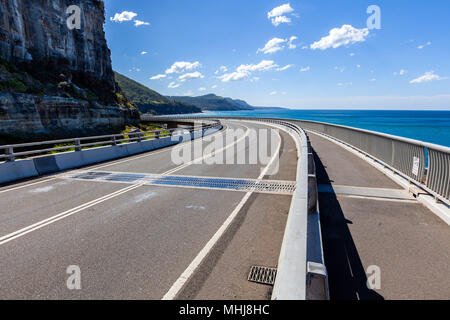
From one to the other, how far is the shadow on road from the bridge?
2 cm

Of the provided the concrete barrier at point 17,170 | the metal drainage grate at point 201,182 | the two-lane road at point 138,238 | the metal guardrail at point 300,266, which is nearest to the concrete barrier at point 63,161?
the concrete barrier at point 17,170

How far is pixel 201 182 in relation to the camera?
9016mm

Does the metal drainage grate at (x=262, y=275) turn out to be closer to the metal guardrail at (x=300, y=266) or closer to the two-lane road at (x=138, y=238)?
the two-lane road at (x=138, y=238)

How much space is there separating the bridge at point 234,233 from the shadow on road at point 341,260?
2cm

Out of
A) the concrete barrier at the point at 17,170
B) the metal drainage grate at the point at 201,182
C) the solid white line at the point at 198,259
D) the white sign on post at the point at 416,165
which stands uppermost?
the white sign on post at the point at 416,165

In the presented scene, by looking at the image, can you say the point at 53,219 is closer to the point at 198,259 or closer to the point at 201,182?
the point at 198,259

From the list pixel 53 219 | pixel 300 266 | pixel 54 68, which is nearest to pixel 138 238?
pixel 53 219

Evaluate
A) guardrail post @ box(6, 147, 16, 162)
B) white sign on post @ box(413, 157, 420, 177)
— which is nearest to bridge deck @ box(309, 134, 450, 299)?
white sign on post @ box(413, 157, 420, 177)

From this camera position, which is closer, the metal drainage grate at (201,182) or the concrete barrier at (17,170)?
the metal drainage grate at (201,182)

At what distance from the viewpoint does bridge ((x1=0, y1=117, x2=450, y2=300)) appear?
11.0 feet

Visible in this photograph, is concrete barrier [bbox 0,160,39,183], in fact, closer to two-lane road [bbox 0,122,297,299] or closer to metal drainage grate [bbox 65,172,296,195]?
two-lane road [bbox 0,122,297,299]

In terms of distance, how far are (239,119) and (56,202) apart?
62849 mm

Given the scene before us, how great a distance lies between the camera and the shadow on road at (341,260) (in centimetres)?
332
